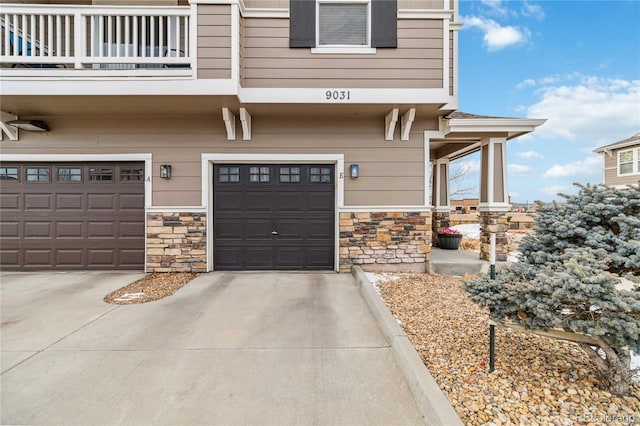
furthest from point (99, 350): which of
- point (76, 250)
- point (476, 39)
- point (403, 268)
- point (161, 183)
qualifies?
point (476, 39)

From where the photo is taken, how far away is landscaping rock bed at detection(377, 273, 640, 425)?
1.65 metres

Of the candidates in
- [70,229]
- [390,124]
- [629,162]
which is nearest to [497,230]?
[390,124]

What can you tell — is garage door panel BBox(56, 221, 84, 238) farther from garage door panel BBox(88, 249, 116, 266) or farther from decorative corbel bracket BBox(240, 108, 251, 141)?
decorative corbel bracket BBox(240, 108, 251, 141)

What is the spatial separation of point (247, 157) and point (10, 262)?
4675 millimetres

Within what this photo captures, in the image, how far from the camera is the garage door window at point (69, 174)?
5180 mm

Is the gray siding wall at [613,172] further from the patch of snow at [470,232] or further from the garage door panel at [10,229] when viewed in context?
the garage door panel at [10,229]

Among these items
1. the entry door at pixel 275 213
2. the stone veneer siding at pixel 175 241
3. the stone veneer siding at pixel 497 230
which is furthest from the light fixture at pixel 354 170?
the stone veneer siding at pixel 175 241

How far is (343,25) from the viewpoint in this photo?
4.76m

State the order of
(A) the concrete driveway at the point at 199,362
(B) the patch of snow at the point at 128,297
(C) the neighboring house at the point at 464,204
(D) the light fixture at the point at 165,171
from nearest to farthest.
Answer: (A) the concrete driveway at the point at 199,362
(B) the patch of snow at the point at 128,297
(D) the light fixture at the point at 165,171
(C) the neighboring house at the point at 464,204

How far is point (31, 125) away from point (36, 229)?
181cm

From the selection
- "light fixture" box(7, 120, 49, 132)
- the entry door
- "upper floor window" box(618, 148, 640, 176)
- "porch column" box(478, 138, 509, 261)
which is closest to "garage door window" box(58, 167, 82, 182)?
"light fixture" box(7, 120, 49, 132)

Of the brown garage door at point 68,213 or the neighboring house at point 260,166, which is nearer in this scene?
the neighboring house at point 260,166

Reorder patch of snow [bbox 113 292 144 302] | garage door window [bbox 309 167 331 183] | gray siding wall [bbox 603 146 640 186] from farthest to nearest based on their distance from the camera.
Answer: gray siding wall [bbox 603 146 640 186], garage door window [bbox 309 167 331 183], patch of snow [bbox 113 292 144 302]

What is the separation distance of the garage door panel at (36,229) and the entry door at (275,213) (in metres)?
2.97
